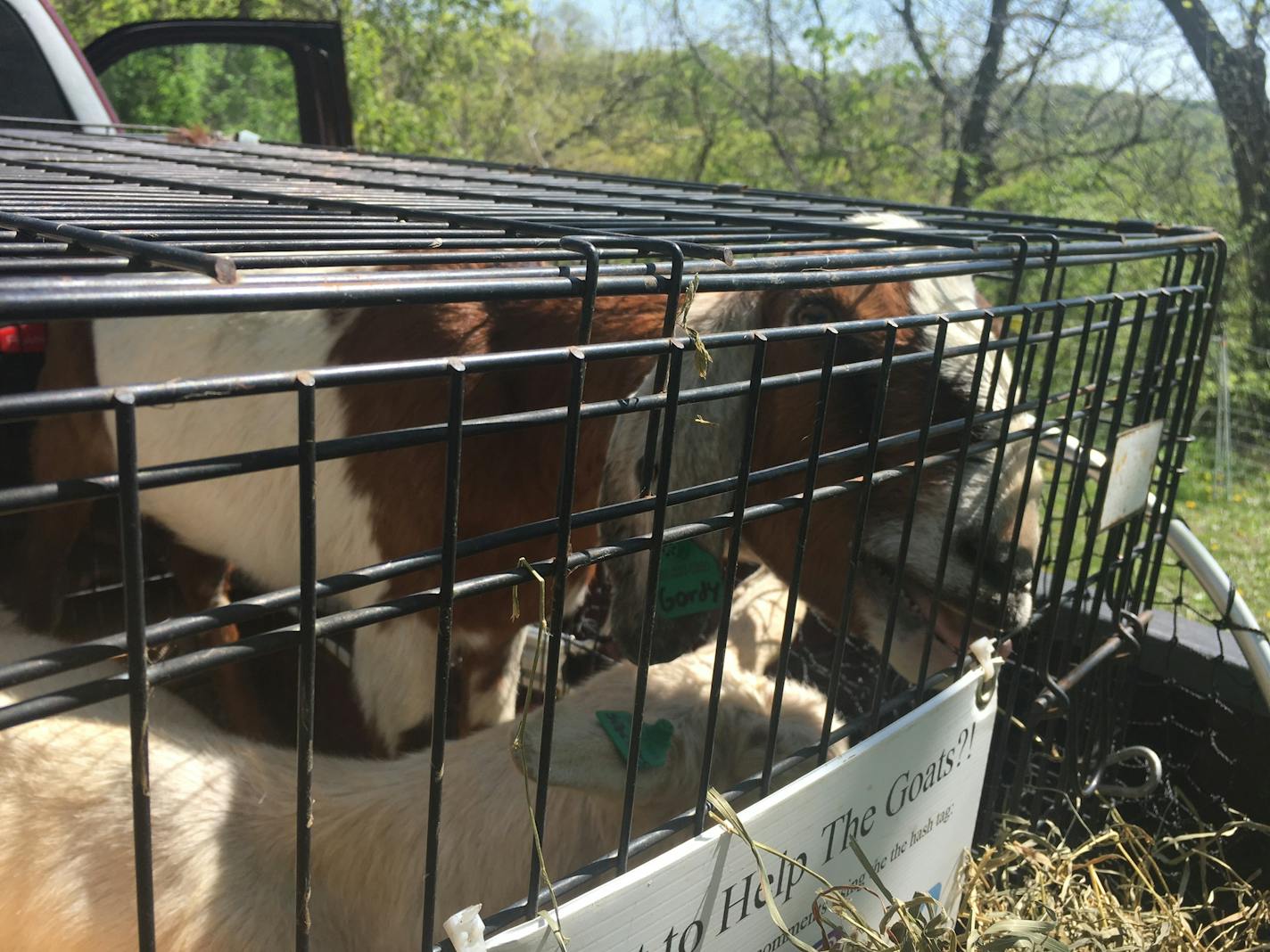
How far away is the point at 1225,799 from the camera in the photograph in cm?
281

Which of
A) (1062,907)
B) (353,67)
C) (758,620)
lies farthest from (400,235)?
(353,67)

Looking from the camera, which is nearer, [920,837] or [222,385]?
[222,385]

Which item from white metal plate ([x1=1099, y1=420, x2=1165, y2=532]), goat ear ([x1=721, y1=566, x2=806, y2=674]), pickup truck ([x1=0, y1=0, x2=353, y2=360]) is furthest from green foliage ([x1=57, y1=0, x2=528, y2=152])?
white metal plate ([x1=1099, y1=420, x2=1165, y2=532])

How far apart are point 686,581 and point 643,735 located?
0.30 meters

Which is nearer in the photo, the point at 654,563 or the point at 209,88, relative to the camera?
the point at 654,563

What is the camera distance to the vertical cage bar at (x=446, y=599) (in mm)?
982

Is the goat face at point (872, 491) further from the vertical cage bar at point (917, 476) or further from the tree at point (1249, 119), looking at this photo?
the tree at point (1249, 119)

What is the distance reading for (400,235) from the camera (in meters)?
1.68

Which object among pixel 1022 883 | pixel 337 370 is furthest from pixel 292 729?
pixel 337 370

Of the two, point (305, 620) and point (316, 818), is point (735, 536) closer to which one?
point (305, 620)

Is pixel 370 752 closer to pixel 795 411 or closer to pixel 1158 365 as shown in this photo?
pixel 795 411

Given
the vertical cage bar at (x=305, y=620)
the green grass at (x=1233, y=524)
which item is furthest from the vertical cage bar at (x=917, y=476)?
the green grass at (x=1233, y=524)

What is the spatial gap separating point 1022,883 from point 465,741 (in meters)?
1.59

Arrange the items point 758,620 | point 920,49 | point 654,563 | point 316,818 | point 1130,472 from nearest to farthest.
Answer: point 654,563 → point 316,818 → point 1130,472 → point 758,620 → point 920,49
